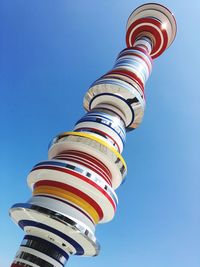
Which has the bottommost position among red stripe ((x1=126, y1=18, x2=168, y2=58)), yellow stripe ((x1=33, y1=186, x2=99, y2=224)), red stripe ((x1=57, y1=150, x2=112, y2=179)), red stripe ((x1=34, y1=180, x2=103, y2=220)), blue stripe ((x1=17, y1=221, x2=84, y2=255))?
blue stripe ((x1=17, y1=221, x2=84, y2=255))

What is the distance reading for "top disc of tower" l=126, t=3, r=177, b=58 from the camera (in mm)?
16484

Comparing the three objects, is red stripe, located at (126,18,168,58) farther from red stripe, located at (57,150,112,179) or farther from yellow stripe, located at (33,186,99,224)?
yellow stripe, located at (33,186,99,224)

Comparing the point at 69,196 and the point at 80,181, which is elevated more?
the point at 80,181

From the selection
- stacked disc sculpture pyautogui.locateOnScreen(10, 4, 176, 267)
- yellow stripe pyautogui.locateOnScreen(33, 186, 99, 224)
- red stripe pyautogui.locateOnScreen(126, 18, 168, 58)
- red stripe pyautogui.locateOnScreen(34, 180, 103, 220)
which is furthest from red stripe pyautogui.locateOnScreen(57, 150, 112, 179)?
red stripe pyautogui.locateOnScreen(126, 18, 168, 58)

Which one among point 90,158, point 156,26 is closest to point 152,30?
point 156,26

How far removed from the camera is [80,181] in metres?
5.96

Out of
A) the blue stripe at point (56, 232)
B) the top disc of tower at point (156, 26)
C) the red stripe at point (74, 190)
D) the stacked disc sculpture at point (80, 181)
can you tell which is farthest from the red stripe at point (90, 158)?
the top disc of tower at point (156, 26)

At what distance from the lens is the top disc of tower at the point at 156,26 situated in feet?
54.1

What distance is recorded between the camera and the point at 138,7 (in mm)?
17594

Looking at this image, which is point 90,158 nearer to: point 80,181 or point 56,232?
point 80,181

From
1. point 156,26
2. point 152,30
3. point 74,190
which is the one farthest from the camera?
point 152,30

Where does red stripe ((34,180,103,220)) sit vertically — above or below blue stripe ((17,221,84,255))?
above

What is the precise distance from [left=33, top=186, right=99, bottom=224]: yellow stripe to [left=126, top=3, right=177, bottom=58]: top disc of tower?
13.0 m

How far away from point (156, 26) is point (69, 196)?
1345cm
